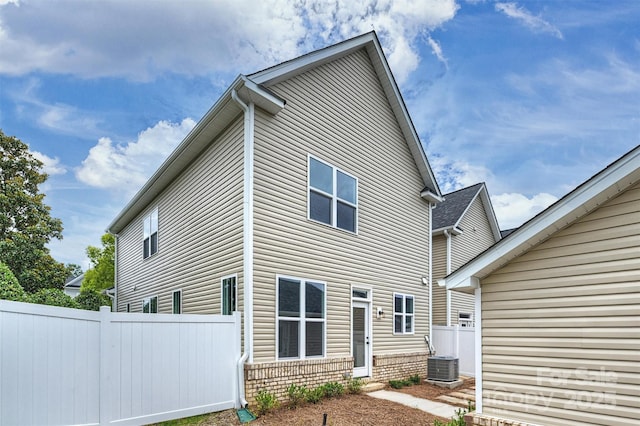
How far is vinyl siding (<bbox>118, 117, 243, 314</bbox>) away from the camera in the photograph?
8.64 m

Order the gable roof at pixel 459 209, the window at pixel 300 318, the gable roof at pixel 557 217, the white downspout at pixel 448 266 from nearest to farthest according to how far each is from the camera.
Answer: the gable roof at pixel 557 217
the window at pixel 300 318
the white downspout at pixel 448 266
the gable roof at pixel 459 209

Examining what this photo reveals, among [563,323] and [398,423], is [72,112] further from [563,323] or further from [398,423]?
[563,323]

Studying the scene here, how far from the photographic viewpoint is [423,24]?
12.9m

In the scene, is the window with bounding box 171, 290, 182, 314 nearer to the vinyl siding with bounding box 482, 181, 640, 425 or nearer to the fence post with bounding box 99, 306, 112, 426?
the fence post with bounding box 99, 306, 112, 426

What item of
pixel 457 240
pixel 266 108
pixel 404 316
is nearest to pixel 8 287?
pixel 266 108

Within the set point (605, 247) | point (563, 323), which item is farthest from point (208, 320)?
point (605, 247)

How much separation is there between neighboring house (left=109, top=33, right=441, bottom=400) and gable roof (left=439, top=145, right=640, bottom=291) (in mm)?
3870

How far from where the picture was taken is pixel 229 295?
8461 millimetres

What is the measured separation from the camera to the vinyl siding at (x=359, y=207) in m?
8.37

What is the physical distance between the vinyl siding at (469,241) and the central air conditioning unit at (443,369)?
13.9 feet

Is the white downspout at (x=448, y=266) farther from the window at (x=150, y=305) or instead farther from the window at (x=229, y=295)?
the window at (x=150, y=305)

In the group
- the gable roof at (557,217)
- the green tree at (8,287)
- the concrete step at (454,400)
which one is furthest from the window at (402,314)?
the green tree at (8,287)

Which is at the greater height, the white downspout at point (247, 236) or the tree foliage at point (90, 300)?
the white downspout at point (247, 236)

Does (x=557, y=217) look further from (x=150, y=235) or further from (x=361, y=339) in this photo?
(x=150, y=235)
